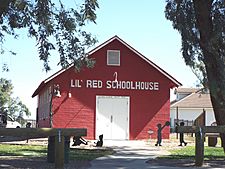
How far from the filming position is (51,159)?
14.9 meters

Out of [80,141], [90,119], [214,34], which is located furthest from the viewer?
[90,119]

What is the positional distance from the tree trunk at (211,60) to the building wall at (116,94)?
16.7 meters

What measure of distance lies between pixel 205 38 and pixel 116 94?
17.3 m

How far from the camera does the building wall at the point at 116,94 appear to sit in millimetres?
32406

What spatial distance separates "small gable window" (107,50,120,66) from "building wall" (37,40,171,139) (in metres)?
0.21

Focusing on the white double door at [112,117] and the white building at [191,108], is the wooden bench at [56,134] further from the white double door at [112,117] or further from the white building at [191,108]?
the white building at [191,108]

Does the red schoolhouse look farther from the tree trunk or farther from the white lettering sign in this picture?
the tree trunk

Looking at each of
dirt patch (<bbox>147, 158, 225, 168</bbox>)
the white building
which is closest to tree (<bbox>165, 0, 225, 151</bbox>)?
dirt patch (<bbox>147, 158, 225, 168</bbox>)

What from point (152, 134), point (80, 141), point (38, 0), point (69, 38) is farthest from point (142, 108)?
point (38, 0)

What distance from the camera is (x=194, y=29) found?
1648cm

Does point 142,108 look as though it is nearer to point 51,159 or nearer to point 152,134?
point 152,134

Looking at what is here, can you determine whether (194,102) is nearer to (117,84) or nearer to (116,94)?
(117,84)

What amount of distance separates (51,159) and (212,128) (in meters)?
4.93

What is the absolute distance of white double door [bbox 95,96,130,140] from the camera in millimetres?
32406
